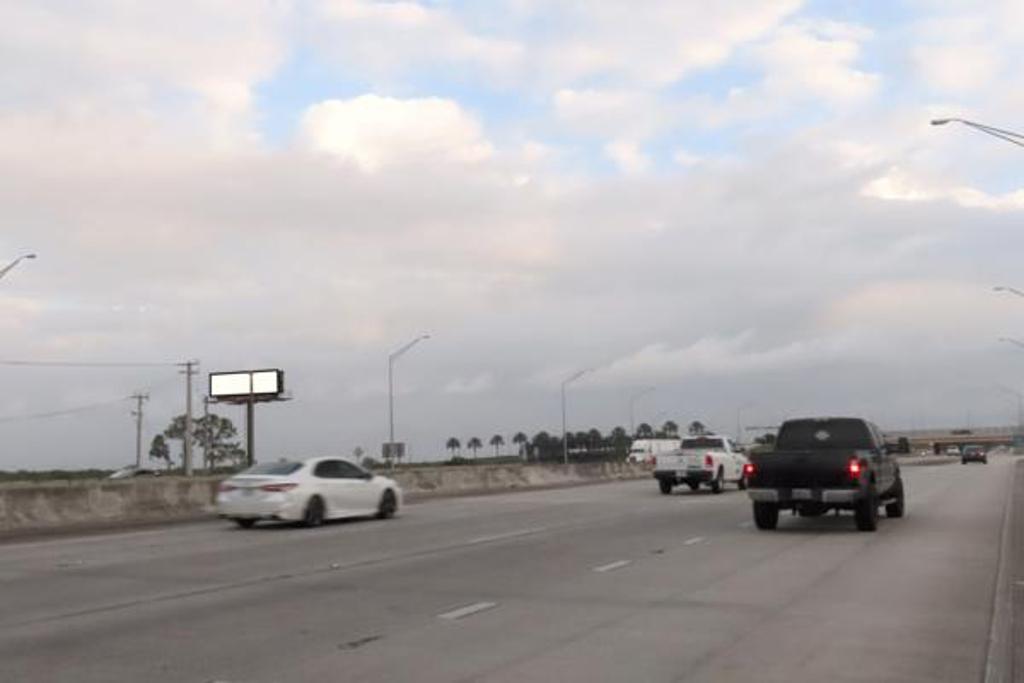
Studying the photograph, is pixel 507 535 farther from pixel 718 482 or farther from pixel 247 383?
pixel 247 383

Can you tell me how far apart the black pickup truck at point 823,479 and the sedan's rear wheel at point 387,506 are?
8.46 meters

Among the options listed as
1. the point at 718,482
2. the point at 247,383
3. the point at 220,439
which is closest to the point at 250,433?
the point at 247,383

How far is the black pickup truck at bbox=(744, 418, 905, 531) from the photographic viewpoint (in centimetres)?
1964

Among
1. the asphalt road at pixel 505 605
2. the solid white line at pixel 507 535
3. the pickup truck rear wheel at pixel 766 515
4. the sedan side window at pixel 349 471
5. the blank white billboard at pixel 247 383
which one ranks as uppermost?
the blank white billboard at pixel 247 383

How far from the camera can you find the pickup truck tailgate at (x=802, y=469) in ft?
64.6

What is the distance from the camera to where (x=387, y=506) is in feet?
82.3

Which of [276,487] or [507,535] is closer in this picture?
[507,535]

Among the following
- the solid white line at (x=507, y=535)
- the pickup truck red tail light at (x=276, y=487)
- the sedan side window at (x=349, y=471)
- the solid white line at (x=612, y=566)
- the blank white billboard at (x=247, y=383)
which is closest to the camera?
the solid white line at (x=612, y=566)

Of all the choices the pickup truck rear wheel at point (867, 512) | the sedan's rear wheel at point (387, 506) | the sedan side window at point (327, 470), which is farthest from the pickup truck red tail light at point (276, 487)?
the pickup truck rear wheel at point (867, 512)

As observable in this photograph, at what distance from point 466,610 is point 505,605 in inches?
21.2

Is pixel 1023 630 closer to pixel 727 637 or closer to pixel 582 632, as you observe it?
pixel 727 637

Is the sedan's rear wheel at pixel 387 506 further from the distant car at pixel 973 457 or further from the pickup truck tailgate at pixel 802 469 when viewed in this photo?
the distant car at pixel 973 457

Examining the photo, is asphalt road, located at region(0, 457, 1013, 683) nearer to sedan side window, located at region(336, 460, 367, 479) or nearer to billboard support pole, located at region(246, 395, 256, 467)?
sedan side window, located at region(336, 460, 367, 479)

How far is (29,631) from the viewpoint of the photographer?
9938 millimetres
